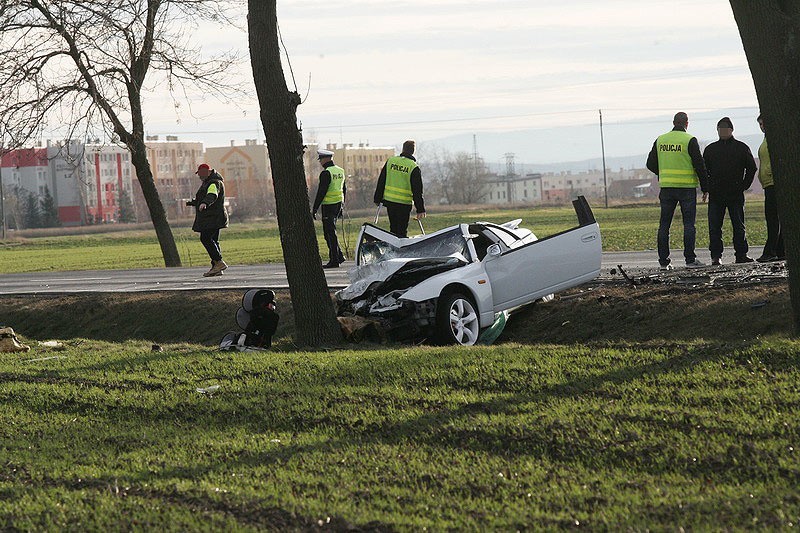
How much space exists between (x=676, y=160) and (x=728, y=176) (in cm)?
91

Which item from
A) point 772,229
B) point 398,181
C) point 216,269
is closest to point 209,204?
point 216,269

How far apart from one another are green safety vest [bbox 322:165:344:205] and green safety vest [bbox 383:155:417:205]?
281 cm

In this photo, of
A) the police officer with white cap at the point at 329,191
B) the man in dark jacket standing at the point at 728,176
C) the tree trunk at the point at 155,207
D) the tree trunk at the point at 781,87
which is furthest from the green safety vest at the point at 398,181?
the tree trunk at the point at 155,207

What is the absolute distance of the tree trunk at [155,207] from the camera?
29.0m

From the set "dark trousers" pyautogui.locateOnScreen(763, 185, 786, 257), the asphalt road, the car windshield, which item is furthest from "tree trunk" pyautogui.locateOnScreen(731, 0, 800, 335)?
the asphalt road

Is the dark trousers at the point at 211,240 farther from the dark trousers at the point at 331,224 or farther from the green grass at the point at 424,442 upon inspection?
the green grass at the point at 424,442

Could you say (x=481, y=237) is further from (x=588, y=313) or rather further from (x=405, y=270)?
(x=588, y=313)

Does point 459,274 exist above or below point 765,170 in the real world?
below

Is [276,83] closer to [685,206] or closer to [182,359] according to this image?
[182,359]

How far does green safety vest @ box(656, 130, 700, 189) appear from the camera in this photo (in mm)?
15797

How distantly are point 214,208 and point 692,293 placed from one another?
387 inches

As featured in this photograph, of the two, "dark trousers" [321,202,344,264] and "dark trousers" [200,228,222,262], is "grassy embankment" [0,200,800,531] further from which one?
"dark trousers" [200,228,222,262]

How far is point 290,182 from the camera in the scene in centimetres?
1300

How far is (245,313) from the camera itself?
1287cm
